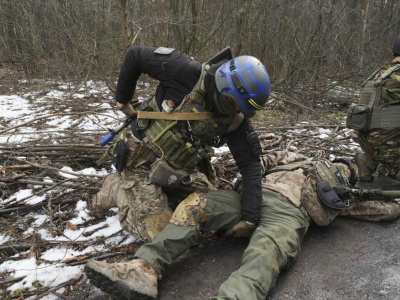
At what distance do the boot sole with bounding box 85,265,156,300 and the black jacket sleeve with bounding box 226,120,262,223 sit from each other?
108 centimetres

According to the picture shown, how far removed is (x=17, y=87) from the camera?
8734 mm

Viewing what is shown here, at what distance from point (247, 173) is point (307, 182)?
2.03 ft

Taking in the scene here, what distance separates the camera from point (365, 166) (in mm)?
4098

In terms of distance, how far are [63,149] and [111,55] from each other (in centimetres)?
475

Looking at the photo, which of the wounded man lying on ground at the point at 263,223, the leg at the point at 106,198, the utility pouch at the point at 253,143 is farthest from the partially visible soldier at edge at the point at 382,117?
the leg at the point at 106,198

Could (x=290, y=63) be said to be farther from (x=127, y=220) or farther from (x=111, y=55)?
(x=127, y=220)

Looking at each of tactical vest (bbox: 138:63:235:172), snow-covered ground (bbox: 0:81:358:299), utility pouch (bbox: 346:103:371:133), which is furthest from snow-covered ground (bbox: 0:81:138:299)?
utility pouch (bbox: 346:103:371:133)

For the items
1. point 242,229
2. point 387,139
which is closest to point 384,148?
point 387,139

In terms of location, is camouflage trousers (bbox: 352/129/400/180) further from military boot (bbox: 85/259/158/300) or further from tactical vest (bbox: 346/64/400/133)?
military boot (bbox: 85/259/158/300)

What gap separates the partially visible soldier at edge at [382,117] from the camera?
3684 mm

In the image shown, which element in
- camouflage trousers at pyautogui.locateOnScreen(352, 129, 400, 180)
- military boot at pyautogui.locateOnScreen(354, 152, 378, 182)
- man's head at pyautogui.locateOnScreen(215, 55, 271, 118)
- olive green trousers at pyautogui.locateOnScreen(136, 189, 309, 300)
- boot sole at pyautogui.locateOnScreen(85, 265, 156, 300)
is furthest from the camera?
military boot at pyautogui.locateOnScreen(354, 152, 378, 182)

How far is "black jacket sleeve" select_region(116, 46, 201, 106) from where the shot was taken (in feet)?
9.10

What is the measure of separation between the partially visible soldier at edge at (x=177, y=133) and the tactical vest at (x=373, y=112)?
5.53ft

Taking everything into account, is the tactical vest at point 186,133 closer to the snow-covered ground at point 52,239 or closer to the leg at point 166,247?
the leg at point 166,247
